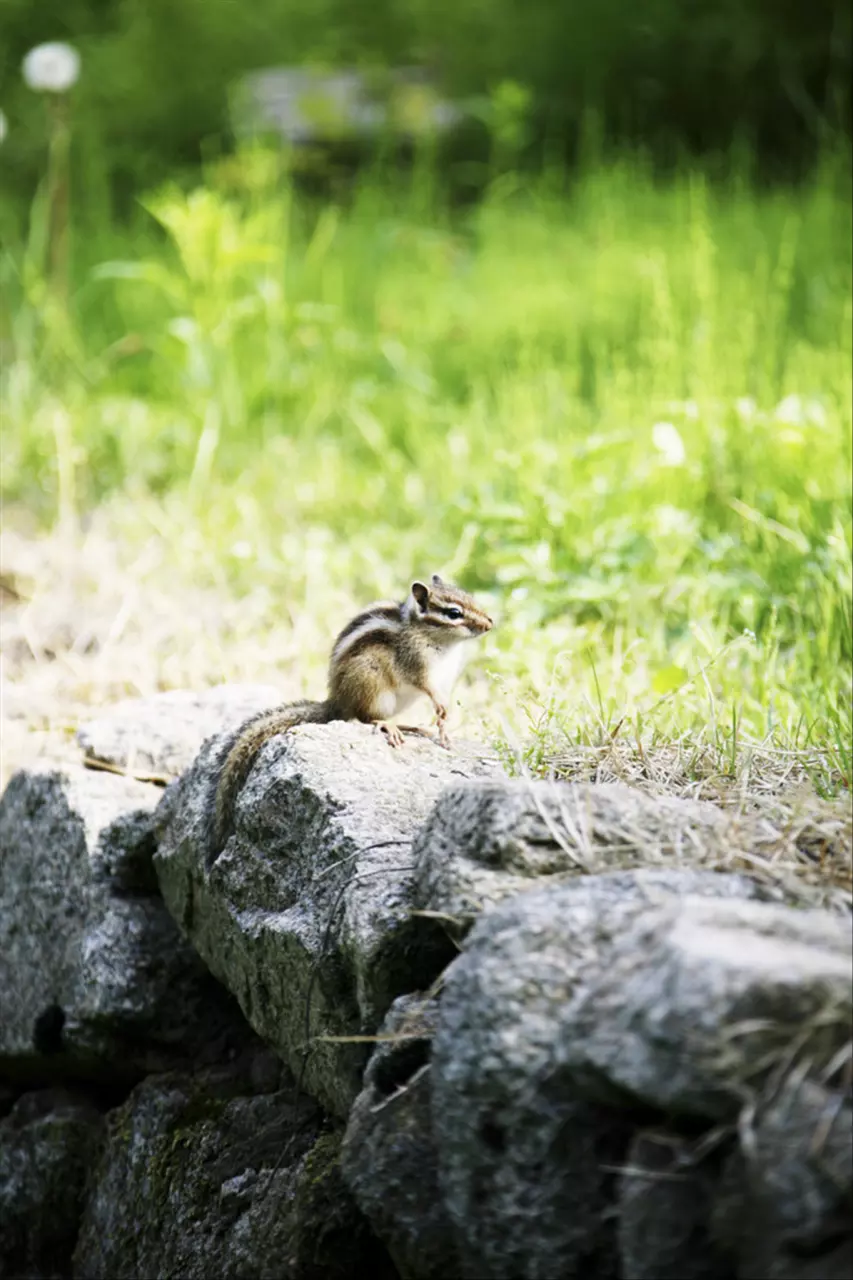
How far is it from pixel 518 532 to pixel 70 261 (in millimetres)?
3908

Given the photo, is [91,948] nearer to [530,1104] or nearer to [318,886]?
[318,886]

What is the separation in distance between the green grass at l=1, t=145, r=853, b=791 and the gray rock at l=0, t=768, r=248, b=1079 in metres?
0.78

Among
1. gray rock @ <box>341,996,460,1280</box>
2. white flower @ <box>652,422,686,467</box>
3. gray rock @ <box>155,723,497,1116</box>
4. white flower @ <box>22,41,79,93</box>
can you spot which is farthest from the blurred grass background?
gray rock @ <box>341,996,460,1280</box>

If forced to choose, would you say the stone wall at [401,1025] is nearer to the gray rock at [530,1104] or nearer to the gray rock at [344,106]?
the gray rock at [530,1104]

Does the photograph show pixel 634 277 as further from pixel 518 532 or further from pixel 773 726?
pixel 773 726

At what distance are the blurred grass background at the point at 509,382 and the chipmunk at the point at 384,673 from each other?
0.16 metres

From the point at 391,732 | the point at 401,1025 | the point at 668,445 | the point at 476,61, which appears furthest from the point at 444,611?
the point at 476,61

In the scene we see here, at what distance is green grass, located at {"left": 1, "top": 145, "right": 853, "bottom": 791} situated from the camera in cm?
387

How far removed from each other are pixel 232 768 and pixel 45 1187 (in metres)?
0.93

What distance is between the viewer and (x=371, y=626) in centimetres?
314

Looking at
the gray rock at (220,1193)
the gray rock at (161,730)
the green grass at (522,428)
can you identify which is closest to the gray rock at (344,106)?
the green grass at (522,428)

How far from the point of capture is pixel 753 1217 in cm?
166

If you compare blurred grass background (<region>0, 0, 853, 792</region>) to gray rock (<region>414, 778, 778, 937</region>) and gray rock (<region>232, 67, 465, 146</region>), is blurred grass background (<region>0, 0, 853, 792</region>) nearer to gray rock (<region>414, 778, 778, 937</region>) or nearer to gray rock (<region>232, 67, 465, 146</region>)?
gray rock (<region>232, 67, 465, 146</region>)

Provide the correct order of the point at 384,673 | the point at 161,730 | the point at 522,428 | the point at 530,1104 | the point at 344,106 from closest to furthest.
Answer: the point at 530,1104 < the point at 384,673 < the point at 161,730 < the point at 522,428 < the point at 344,106
